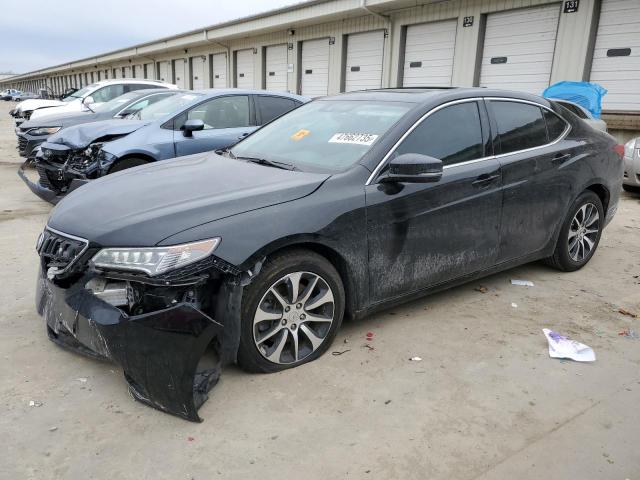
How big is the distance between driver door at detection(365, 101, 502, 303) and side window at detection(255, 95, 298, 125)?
3.94 metres

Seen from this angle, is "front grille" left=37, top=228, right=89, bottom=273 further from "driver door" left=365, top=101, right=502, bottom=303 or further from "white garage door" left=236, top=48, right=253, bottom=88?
"white garage door" left=236, top=48, right=253, bottom=88

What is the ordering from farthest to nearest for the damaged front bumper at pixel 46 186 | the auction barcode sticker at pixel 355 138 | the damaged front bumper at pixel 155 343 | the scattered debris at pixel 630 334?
the damaged front bumper at pixel 46 186 → the scattered debris at pixel 630 334 → the auction barcode sticker at pixel 355 138 → the damaged front bumper at pixel 155 343

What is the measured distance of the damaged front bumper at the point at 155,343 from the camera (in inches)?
97.2

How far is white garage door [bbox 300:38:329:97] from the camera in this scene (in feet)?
59.8

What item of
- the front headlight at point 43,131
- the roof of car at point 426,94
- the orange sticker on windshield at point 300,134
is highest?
the roof of car at point 426,94

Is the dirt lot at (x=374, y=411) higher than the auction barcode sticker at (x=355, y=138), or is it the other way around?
the auction barcode sticker at (x=355, y=138)

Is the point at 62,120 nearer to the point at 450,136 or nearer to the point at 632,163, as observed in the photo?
the point at 450,136

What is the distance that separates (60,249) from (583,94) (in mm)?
10167

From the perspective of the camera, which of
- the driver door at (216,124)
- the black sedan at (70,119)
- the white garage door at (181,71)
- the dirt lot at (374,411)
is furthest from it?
the white garage door at (181,71)

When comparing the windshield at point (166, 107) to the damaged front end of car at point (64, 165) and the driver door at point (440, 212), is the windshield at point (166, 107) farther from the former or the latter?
the driver door at point (440, 212)

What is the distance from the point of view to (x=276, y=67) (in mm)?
20953

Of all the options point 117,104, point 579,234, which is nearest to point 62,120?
point 117,104

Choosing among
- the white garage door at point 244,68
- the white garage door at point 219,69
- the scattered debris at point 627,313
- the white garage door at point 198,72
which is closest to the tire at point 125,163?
the scattered debris at point 627,313

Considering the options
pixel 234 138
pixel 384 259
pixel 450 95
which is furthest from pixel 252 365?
pixel 234 138
